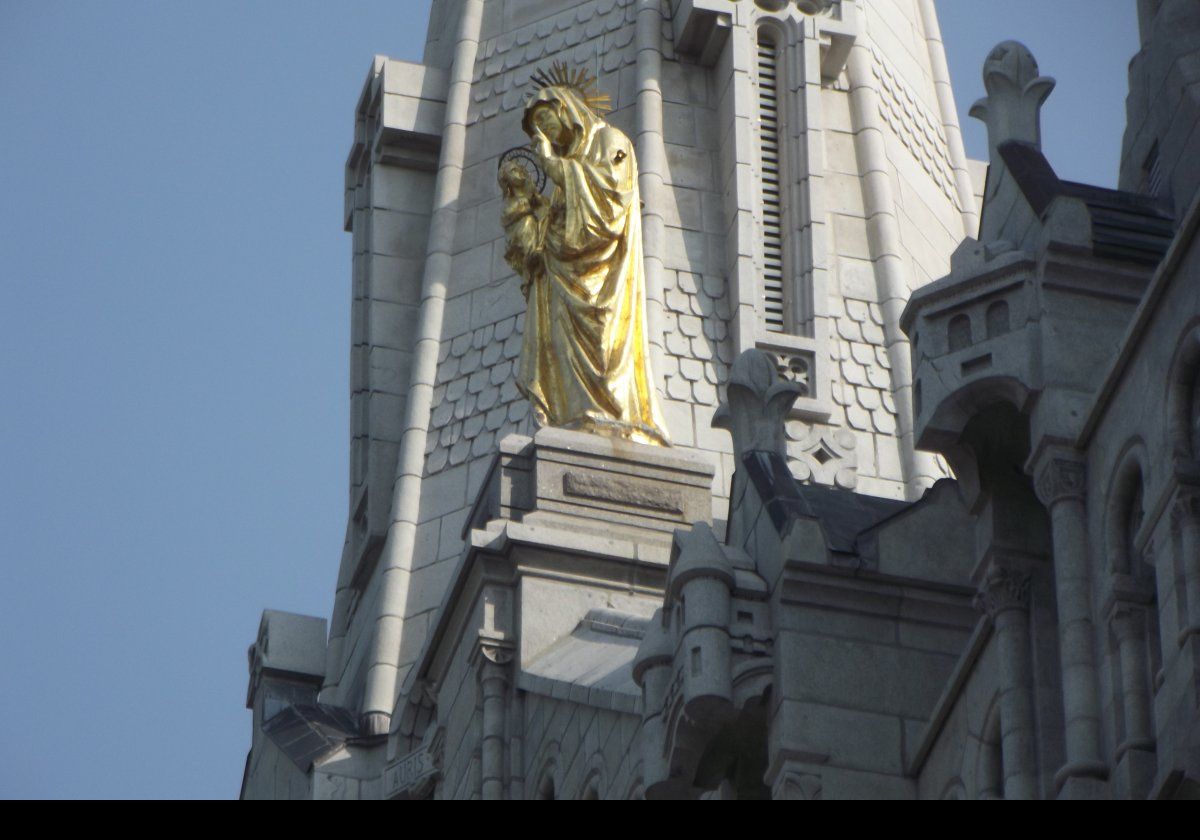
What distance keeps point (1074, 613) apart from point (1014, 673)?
0.78m

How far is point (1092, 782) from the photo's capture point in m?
17.9

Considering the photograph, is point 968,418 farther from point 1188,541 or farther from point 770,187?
point 770,187

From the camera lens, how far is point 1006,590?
19797mm

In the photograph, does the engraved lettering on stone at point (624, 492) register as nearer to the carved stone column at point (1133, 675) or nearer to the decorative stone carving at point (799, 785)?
the decorative stone carving at point (799, 785)

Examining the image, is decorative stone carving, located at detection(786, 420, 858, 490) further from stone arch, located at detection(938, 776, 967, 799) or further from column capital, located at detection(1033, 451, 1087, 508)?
column capital, located at detection(1033, 451, 1087, 508)

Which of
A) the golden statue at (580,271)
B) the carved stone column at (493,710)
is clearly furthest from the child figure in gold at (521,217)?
the carved stone column at (493,710)

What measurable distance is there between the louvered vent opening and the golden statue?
7.97 metres

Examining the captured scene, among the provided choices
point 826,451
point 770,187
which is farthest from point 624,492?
point 770,187

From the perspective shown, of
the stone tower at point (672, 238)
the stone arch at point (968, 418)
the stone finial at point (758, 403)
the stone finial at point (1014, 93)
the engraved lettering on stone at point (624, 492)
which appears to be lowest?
the stone arch at point (968, 418)

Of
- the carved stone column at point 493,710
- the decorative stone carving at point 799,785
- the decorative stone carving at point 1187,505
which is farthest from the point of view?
the carved stone column at point 493,710

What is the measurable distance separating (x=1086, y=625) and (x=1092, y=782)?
1.01 metres

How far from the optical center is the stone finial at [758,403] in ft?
79.8

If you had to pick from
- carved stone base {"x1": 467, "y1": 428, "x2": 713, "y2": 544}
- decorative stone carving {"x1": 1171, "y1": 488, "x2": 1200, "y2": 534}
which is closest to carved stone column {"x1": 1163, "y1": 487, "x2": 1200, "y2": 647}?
decorative stone carving {"x1": 1171, "y1": 488, "x2": 1200, "y2": 534}

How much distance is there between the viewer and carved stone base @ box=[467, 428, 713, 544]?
31266mm
